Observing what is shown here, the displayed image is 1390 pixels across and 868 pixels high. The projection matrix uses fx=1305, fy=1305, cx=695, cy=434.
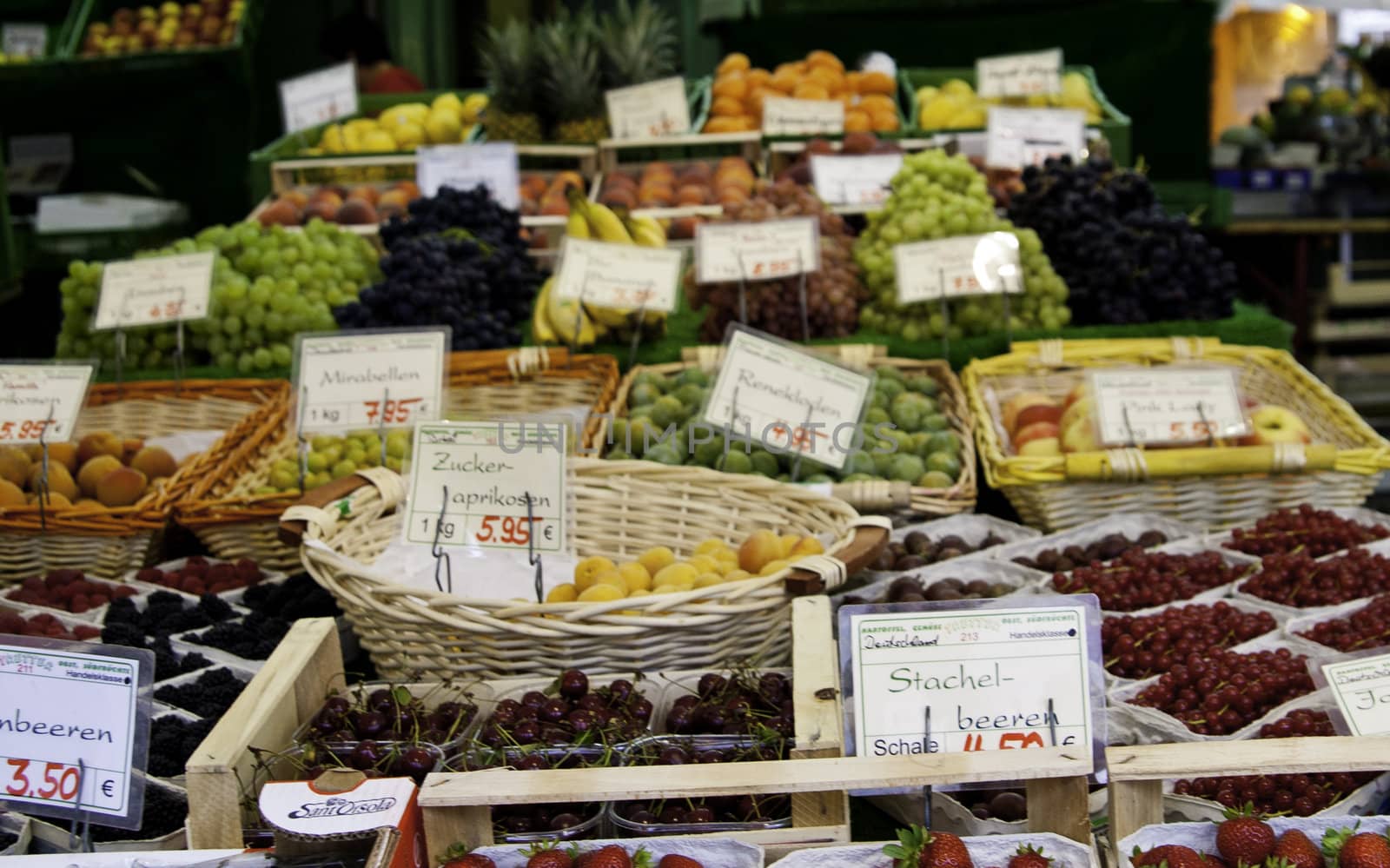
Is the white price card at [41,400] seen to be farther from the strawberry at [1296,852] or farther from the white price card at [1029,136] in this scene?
the white price card at [1029,136]

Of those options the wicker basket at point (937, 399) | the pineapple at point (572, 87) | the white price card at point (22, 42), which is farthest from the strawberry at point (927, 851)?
the white price card at point (22, 42)

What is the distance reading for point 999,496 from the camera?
2553 millimetres

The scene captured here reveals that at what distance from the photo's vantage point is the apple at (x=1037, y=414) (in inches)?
98.9

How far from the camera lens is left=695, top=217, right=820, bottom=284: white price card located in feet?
9.47

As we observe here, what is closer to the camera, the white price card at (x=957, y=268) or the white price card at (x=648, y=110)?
the white price card at (x=957, y=268)

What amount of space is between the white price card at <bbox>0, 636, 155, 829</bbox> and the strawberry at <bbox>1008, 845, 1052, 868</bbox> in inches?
32.9

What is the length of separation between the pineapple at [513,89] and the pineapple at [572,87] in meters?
0.06

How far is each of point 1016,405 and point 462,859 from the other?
1704 mm

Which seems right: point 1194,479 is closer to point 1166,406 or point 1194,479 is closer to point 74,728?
point 1166,406

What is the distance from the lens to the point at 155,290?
2.85 meters

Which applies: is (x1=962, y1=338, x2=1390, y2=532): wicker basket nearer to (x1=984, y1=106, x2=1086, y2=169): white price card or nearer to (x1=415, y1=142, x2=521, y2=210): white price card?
(x1=984, y1=106, x2=1086, y2=169): white price card

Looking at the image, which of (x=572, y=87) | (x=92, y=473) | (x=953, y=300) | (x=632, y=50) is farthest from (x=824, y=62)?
(x=92, y=473)

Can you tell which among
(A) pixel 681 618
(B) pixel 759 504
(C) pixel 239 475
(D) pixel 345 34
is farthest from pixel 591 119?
(A) pixel 681 618

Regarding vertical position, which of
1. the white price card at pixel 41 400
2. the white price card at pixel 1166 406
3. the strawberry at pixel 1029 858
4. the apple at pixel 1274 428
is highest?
the white price card at pixel 41 400
